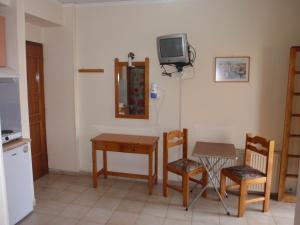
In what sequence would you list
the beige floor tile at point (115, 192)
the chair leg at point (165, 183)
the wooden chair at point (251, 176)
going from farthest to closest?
the beige floor tile at point (115, 192) < the chair leg at point (165, 183) < the wooden chair at point (251, 176)

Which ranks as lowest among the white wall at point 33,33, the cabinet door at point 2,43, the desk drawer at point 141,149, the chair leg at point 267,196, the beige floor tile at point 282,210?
the beige floor tile at point 282,210

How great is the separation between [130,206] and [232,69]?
220 cm

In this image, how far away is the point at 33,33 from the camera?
378cm

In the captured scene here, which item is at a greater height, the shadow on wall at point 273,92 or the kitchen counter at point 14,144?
the shadow on wall at point 273,92

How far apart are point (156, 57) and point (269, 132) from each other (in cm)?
Result: 184

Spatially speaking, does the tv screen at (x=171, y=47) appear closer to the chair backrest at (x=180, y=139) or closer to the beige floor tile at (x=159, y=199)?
the chair backrest at (x=180, y=139)

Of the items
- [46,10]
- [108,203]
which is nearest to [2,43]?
[46,10]

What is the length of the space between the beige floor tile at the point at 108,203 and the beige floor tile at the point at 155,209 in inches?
14.7

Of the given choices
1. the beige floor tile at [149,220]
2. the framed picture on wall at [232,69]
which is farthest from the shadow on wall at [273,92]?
the beige floor tile at [149,220]

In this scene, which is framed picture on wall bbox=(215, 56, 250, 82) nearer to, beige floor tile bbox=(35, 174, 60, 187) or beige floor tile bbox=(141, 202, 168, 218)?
beige floor tile bbox=(141, 202, 168, 218)

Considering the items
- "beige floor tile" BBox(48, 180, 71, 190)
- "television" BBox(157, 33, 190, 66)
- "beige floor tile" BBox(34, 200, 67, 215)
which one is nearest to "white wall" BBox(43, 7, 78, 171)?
"beige floor tile" BBox(48, 180, 71, 190)

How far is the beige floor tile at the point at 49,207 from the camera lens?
307 cm

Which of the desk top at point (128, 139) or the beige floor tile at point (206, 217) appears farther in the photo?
the desk top at point (128, 139)

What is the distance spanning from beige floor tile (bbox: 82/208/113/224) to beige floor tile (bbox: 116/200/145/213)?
162 millimetres
